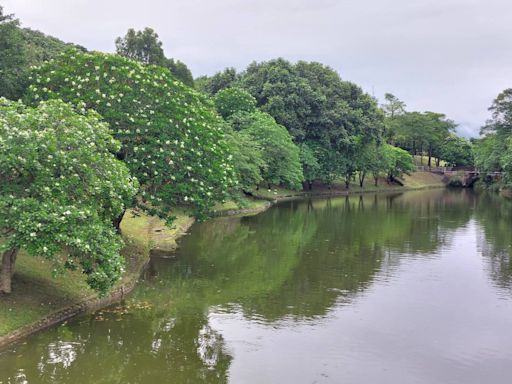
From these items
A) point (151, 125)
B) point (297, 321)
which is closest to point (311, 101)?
point (151, 125)

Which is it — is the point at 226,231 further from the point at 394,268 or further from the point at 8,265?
the point at 8,265

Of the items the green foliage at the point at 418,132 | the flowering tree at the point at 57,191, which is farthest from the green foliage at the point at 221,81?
the flowering tree at the point at 57,191

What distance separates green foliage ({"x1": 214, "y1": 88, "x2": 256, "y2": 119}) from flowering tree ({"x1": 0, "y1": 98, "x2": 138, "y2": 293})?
160ft

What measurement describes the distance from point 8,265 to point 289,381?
35.7 feet

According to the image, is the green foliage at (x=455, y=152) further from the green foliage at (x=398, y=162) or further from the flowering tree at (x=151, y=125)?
the flowering tree at (x=151, y=125)

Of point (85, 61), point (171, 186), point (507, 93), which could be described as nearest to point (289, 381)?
point (171, 186)

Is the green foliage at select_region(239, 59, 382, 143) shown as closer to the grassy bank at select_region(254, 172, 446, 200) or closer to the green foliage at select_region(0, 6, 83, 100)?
the grassy bank at select_region(254, 172, 446, 200)

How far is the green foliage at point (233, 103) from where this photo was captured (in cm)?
6794

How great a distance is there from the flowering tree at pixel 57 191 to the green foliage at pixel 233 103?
160 feet

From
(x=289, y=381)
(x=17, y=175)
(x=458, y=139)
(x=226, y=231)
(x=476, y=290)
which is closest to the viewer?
(x=289, y=381)

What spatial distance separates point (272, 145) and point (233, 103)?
30.6 ft

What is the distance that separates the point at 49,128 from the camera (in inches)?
720

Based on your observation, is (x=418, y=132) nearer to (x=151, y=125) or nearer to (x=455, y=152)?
(x=455, y=152)

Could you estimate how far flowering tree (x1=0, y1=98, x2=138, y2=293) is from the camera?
16406 mm
